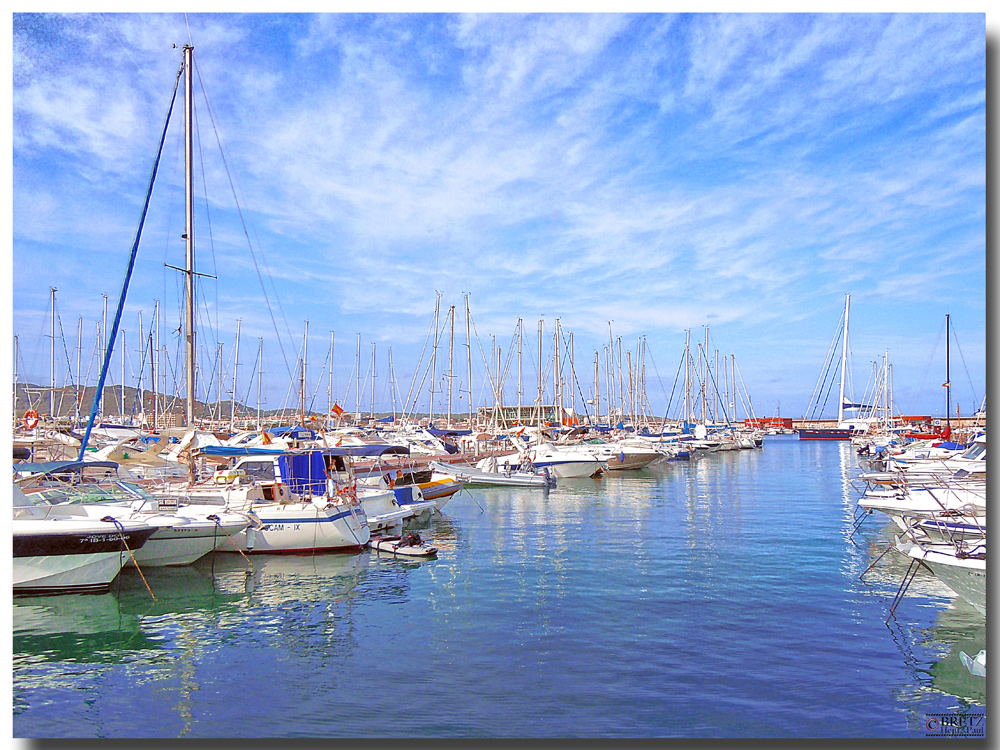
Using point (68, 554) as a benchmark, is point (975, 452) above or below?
above

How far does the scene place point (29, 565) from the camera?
44.0 feet

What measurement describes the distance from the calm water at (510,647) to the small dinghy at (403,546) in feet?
1.69

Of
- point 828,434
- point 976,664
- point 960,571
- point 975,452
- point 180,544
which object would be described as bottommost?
point 828,434

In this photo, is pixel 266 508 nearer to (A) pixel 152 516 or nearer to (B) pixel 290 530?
(B) pixel 290 530

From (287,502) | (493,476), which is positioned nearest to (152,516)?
(287,502)

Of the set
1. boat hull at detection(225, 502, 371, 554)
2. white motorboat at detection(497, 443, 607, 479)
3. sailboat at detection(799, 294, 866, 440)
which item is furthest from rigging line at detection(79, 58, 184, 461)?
sailboat at detection(799, 294, 866, 440)

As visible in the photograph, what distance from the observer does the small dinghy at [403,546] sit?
18.3 metres

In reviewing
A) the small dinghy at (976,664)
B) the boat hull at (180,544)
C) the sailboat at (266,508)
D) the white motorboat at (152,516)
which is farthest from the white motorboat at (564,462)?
the small dinghy at (976,664)

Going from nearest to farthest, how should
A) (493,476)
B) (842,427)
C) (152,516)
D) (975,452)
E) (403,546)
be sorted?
(152,516) < (403,546) < (975,452) < (493,476) < (842,427)

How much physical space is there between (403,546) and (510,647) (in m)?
8.30

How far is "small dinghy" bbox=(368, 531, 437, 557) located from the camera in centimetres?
1828

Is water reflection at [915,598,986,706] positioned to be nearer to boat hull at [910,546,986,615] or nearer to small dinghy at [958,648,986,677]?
small dinghy at [958,648,986,677]

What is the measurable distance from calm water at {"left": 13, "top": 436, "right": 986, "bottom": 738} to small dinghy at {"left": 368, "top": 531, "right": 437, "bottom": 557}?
1.69 feet

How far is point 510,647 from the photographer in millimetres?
10758
